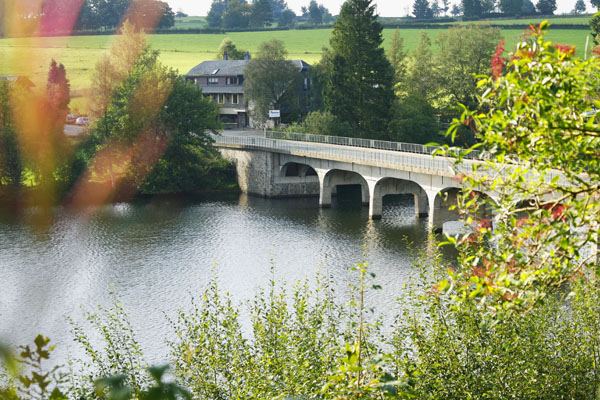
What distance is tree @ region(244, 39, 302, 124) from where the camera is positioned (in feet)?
320

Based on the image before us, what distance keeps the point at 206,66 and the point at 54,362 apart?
3495 inches

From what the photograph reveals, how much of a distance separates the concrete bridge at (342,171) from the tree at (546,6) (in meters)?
97.3

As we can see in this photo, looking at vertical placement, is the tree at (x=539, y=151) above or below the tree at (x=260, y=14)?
below

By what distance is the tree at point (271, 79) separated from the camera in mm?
97688

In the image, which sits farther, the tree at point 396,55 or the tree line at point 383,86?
the tree at point 396,55

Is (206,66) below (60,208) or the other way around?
the other way around

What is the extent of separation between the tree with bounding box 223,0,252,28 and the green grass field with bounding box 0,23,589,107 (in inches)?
374

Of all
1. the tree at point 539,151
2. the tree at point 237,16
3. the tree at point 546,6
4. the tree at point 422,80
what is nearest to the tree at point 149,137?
the tree at point 422,80

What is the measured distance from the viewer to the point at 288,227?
185 ft

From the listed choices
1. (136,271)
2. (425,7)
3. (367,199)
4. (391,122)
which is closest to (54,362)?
(136,271)

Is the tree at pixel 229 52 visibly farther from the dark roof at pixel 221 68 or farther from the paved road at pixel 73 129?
the paved road at pixel 73 129

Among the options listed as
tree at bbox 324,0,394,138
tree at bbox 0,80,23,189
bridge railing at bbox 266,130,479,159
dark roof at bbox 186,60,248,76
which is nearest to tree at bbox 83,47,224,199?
tree at bbox 0,80,23,189

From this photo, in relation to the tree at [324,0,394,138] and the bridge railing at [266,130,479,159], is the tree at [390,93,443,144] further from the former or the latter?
the bridge railing at [266,130,479,159]

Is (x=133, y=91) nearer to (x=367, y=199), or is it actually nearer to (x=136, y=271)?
(x=367, y=199)
